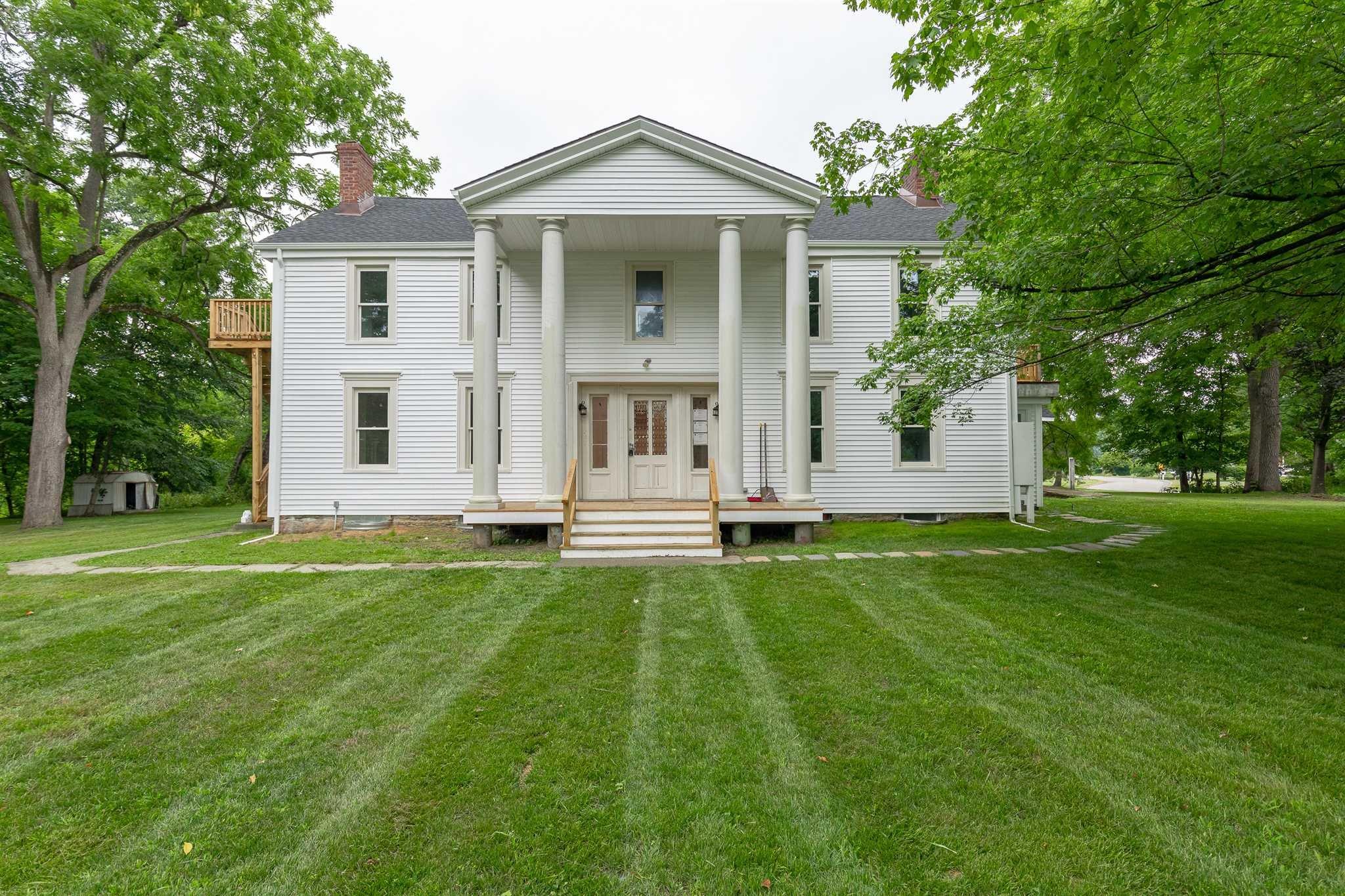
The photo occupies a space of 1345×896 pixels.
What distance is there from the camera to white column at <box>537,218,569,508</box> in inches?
344

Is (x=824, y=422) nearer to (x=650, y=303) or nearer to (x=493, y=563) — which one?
(x=650, y=303)

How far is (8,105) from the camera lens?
11.5 m

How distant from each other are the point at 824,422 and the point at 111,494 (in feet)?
75.6

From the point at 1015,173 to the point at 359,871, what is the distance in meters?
7.35

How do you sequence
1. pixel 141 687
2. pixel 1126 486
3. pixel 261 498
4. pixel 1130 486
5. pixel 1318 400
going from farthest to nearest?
pixel 1126 486 → pixel 1130 486 → pixel 1318 400 → pixel 261 498 → pixel 141 687

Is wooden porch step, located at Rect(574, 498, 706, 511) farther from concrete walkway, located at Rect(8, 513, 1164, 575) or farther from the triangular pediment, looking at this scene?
the triangular pediment

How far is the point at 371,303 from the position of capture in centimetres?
1096

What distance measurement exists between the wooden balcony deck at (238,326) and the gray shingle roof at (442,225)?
181cm

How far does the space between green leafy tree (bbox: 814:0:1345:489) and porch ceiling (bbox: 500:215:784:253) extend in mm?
2952

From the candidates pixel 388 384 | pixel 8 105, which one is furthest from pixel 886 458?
pixel 8 105

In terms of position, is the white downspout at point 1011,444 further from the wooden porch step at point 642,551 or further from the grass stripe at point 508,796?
the grass stripe at point 508,796

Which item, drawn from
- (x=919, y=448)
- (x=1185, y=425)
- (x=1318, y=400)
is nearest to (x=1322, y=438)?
(x=1318, y=400)

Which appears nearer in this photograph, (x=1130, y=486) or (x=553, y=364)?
(x=553, y=364)

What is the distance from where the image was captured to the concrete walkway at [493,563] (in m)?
7.05
